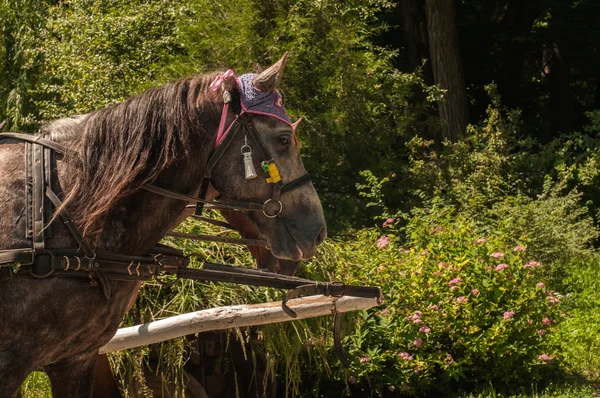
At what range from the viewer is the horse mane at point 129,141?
3.19 m

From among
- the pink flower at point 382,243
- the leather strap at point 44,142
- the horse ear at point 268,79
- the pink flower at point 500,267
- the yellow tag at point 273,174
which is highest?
the horse ear at point 268,79

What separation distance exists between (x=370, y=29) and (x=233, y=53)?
194 centimetres

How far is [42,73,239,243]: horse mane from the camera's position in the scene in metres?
3.19

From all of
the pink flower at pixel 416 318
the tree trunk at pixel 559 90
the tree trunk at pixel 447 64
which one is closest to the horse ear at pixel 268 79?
the pink flower at pixel 416 318

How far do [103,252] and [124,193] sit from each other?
0.24 m

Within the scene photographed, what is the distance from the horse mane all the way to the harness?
57 mm

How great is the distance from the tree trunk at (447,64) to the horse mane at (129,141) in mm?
8084

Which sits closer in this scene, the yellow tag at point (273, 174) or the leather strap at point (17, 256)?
the leather strap at point (17, 256)

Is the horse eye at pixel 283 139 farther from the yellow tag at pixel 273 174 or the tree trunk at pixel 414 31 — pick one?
the tree trunk at pixel 414 31

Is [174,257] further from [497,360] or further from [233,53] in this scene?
[233,53]

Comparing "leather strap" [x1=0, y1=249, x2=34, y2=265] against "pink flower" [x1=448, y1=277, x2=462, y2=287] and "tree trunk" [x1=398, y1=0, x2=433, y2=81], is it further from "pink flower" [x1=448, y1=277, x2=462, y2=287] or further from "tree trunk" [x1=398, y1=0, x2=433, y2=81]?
"tree trunk" [x1=398, y1=0, x2=433, y2=81]

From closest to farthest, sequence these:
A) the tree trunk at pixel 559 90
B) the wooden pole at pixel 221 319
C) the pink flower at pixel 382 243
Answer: the wooden pole at pixel 221 319 < the pink flower at pixel 382 243 < the tree trunk at pixel 559 90

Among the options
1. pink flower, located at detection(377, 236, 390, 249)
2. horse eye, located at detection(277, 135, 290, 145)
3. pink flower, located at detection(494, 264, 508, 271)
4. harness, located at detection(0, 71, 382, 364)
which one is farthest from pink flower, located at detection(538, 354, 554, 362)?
horse eye, located at detection(277, 135, 290, 145)

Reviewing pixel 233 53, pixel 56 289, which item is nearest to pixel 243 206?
pixel 56 289
